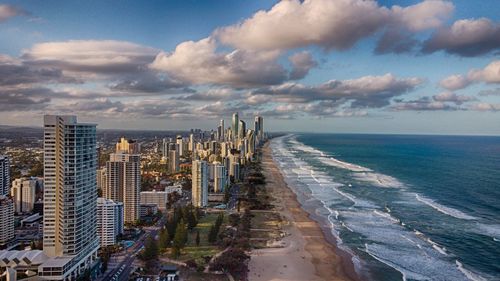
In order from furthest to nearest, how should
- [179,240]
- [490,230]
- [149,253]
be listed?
[490,230], [179,240], [149,253]

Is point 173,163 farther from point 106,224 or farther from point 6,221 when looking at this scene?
point 106,224

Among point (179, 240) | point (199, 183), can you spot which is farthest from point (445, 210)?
point (179, 240)

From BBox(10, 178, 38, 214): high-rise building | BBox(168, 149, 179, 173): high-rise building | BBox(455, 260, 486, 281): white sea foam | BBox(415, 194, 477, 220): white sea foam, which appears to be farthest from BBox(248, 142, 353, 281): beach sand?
BBox(168, 149, 179, 173): high-rise building

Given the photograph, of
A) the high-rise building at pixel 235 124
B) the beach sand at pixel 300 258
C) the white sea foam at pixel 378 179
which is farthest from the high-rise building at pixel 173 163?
the high-rise building at pixel 235 124

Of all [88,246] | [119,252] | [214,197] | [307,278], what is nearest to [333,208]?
[214,197]

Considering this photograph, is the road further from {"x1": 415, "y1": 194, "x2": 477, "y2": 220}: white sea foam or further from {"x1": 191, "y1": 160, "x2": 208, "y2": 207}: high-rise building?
{"x1": 415, "y1": 194, "x2": 477, "y2": 220}: white sea foam

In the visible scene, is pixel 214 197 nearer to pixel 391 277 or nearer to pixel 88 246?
→ pixel 88 246
